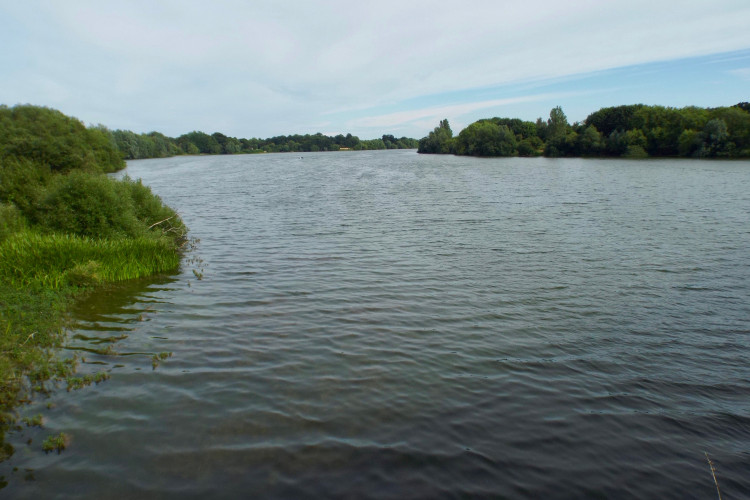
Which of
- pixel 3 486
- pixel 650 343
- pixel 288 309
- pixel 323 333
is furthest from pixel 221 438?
pixel 650 343

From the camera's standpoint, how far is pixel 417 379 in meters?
8.67

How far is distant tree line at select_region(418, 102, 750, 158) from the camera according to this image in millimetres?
79062

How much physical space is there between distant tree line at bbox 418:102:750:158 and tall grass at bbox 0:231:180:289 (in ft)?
310

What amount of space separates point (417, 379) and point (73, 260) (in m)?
11.8

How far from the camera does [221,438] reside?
22.6 ft

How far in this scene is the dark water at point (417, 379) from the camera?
20.2 ft

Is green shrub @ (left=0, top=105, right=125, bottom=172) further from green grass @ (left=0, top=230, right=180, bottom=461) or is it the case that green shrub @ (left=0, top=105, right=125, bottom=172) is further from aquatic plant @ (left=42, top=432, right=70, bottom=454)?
aquatic plant @ (left=42, top=432, right=70, bottom=454)

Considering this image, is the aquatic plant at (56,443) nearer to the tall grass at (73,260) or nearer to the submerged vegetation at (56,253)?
the submerged vegetation at (56,253)

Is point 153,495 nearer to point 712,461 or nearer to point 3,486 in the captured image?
point 3,486

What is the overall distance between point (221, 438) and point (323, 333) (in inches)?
167

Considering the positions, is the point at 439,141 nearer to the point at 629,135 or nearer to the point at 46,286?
the point at 629,135

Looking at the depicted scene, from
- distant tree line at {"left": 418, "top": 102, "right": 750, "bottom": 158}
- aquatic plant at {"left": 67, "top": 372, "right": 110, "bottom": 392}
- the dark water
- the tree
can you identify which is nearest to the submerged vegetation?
aquatic plant at {"left": 67, "top": 372, "right": 110, "bottom": 392}

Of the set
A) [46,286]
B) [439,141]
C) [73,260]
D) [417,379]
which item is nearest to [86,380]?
[46,286]

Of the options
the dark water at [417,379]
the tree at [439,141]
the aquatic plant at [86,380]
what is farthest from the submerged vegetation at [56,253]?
the tree at [439,141]
